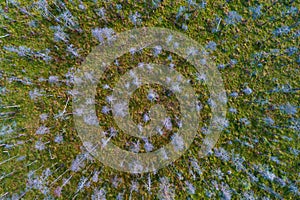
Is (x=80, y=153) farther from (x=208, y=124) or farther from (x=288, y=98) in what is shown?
(x=288, y=98)

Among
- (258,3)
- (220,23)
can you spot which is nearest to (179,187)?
(220,23)

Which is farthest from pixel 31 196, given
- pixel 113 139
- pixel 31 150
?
pixel 113 139

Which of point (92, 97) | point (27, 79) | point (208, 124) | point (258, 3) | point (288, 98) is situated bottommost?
point (27, 79)

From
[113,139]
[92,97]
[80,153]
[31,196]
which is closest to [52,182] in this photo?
[31,196]

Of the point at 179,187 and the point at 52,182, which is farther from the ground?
the point at 179,187

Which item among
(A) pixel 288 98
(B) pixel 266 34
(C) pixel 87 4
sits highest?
(B) pixel 266 34

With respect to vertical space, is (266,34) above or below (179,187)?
above

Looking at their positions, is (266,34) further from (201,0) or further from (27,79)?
(27,79)
